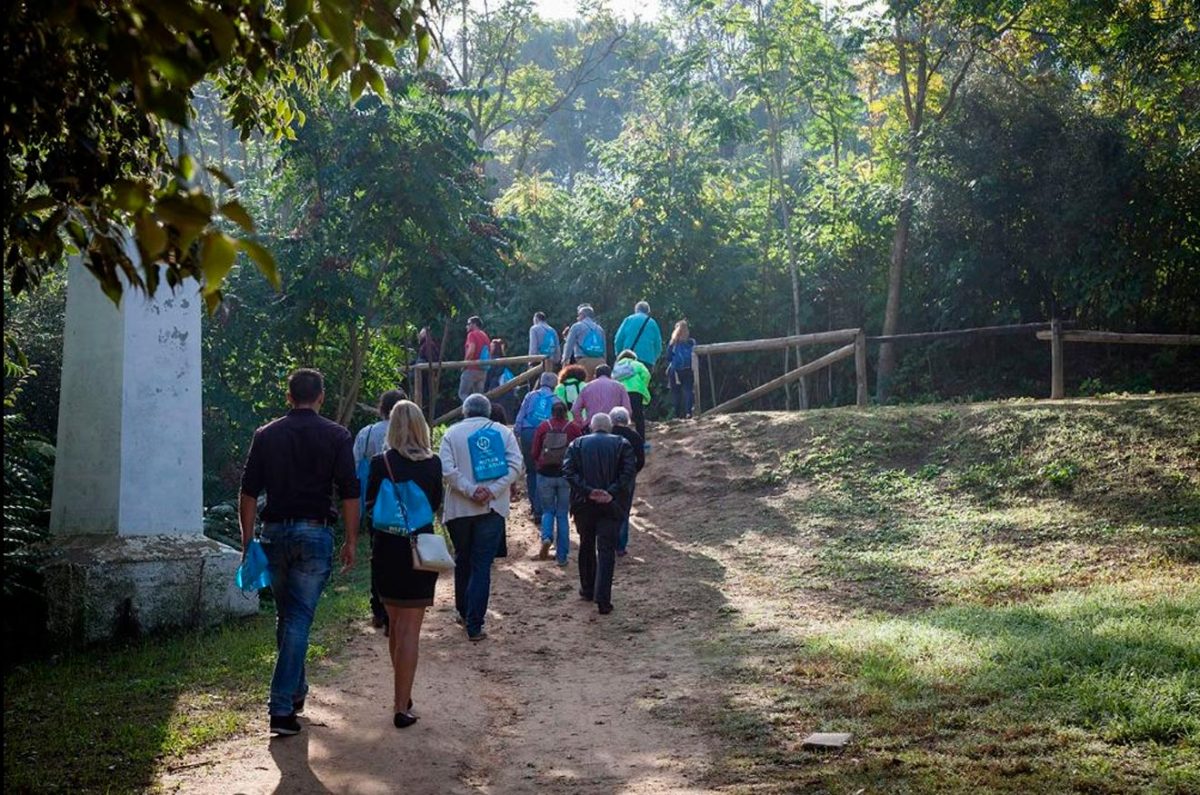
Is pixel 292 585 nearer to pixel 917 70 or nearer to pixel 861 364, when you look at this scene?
pixel 861 364

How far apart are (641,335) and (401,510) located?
34.0ft

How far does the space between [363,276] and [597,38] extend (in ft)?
73.4

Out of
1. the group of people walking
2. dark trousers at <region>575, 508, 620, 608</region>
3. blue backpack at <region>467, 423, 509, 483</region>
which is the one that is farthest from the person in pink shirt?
blue backpack at <region>467, 423, 509, 483</region>

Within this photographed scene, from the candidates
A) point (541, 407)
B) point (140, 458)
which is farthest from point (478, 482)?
point (541, 407)

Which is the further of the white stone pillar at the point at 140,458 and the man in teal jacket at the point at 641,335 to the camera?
the man in teal jacket at the point at 641,335

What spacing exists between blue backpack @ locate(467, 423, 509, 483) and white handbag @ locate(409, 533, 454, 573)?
2168 mm

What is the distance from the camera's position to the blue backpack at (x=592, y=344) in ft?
53.2

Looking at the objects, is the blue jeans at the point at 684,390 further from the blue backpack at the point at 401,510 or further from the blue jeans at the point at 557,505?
the blue backpack at the point at 401,510

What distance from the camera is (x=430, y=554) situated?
7027mm

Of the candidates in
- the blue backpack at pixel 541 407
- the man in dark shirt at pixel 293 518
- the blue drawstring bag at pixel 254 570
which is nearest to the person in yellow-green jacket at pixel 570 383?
the blue backpack at pixel 541 407

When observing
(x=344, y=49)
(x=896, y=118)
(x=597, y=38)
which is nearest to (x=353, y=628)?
(x=344, y=49)

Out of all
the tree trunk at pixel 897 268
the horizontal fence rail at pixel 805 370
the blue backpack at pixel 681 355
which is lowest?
the horizontal fence rail at pixel 805 370

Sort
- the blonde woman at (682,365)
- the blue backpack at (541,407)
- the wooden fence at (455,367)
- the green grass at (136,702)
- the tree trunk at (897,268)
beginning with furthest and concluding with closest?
the tree trunk at (897,268) → the wooden fence at (455,367) → the blonde woman at (682,365) → the blue backpack at (541,407) → the green grass at (136,702)

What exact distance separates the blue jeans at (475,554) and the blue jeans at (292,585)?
2503mm
